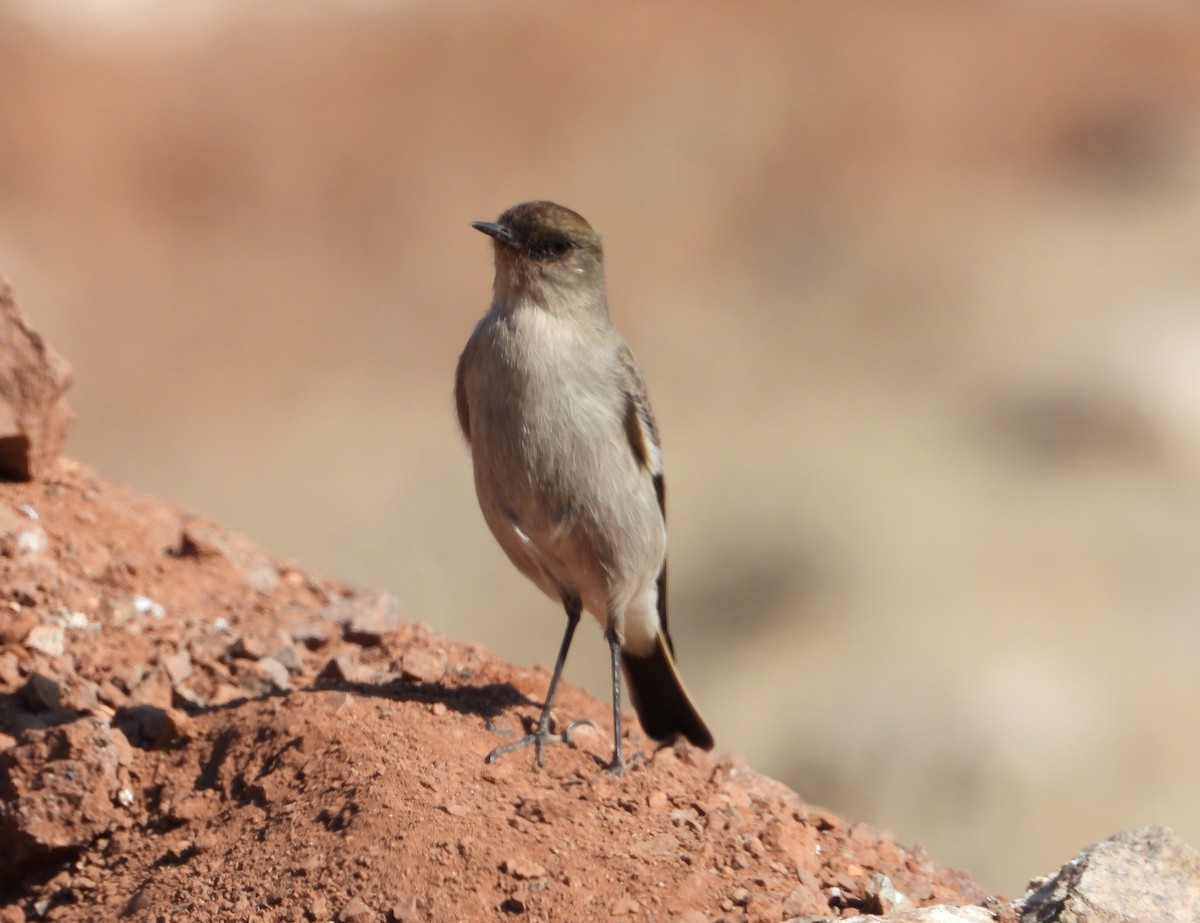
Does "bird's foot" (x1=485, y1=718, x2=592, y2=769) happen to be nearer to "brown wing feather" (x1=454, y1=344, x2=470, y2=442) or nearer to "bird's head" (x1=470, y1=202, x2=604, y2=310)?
"brown wing feather" (x1=454, y1=344, x2=470, y2=442)

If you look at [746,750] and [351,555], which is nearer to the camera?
[746,750]

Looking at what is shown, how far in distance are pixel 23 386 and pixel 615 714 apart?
353 centimetres

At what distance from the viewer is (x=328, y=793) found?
16.8ft

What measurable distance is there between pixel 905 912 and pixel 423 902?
4.99 feet

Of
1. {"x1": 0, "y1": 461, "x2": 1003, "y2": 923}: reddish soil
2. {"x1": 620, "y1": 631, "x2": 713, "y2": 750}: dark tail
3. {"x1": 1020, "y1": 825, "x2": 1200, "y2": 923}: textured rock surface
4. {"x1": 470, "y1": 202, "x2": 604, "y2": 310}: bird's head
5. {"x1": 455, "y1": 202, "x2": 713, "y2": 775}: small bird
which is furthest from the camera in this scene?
{"x1": 620, "y1": 631, "x2": 713, "y2": 750}: dark tail

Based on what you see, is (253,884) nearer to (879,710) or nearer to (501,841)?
(501,841)

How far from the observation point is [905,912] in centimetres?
461

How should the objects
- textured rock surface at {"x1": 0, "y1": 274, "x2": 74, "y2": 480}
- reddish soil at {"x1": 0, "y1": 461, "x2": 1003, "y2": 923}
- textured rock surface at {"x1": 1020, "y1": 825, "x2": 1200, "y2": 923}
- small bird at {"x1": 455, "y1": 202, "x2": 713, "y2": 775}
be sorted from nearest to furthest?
1. textured rock surface at {"x1": 1020, "y1": 825, "x2": 1200, "y2": 923}
2. reddish soil at {"x1": 0, "y1": 461, "x2": 1003, "y2": 923}
3. small bird at {"x1": 455, "y1": 202, "x2": 713, "y2": 775}
4. textured rock surface at {"x1": 0, "y1": 274, "x2": 74, "y2": 480}

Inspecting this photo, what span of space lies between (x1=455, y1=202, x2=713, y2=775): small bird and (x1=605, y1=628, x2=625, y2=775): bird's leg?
0.03 ft

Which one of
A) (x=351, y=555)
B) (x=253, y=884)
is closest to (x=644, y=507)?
(x=253, y=884)

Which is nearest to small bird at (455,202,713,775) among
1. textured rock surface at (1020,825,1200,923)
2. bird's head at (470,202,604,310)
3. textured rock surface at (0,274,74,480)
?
bird's head at (470,202,604,310)

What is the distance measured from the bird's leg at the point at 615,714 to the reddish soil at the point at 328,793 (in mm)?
89

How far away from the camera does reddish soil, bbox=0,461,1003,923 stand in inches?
184

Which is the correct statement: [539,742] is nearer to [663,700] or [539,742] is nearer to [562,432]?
[562,432]
